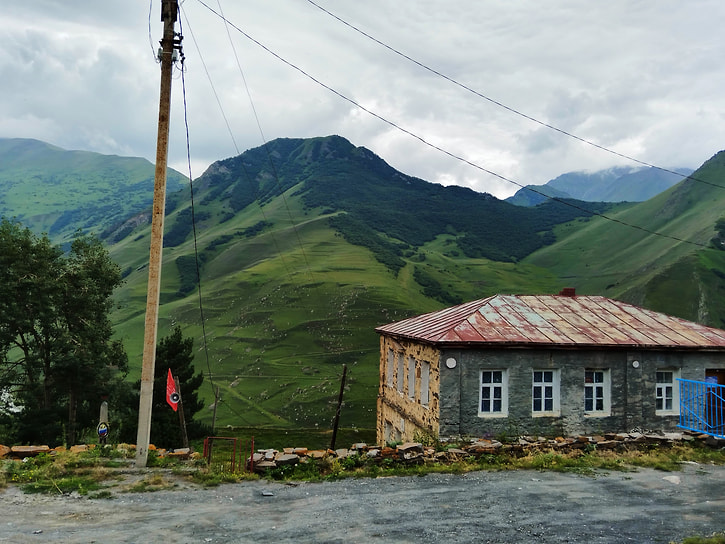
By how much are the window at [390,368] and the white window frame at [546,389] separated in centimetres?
796

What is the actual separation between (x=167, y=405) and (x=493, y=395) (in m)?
26.5

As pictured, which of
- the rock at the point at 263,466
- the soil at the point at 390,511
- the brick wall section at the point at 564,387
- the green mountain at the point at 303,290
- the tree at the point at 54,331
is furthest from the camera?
the green mountain at the point at 303,290

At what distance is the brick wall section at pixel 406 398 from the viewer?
18859mm

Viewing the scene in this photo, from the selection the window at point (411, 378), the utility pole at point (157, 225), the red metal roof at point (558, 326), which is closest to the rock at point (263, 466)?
the utility pole at point (157, 225)

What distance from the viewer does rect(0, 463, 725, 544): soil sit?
9281mm

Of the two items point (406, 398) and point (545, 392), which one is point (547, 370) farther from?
point (406, 398)

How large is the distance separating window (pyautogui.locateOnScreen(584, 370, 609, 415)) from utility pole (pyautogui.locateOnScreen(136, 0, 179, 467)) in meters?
14.8

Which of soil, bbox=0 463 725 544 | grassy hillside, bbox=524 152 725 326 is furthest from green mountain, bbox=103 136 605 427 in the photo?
soil, bbox=0 463 725 544

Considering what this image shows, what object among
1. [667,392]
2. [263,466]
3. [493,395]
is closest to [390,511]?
[263,466]

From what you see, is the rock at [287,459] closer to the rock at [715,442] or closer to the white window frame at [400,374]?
the white window frame at [400,374]

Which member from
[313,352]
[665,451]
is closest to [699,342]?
[665,451]

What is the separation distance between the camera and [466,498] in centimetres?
1146

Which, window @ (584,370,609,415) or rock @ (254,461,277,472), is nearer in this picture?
rock @ (254,461,277,472)

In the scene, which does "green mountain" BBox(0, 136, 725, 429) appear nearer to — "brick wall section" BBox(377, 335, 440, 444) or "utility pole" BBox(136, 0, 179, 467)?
"brick wall section" BBox(377, 335, 440, 444)
